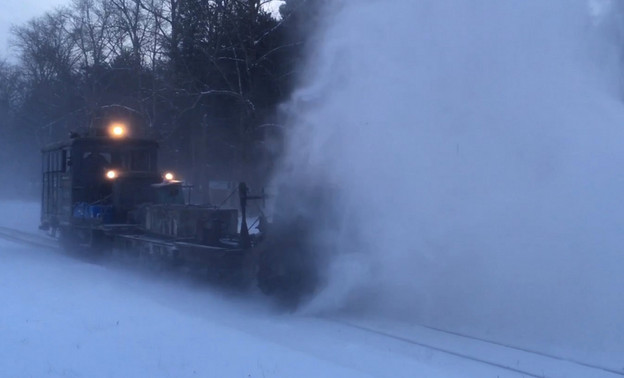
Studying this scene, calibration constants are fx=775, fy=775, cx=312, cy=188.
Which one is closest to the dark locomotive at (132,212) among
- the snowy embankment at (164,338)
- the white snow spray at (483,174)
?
the snowy embankment at (164,338)

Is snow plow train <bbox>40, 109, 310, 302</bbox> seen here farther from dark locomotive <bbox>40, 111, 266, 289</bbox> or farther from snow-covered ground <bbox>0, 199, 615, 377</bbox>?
snow-covered ground <bbox>0, 199, 615, 377</bbox>

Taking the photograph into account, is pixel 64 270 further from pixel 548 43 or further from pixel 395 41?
pixel 548 43

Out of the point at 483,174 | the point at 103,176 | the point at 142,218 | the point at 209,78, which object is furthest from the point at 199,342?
the point at 209,78

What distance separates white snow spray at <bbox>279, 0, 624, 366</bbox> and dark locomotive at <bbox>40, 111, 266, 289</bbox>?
195 centimetres

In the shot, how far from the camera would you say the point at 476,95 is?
41.8 feet

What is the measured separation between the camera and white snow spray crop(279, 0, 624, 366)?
37.9 feet

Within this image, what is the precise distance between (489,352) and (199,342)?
3736 millimetres

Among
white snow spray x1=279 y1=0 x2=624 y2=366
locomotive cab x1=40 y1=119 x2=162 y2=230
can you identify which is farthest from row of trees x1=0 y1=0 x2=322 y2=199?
white snow spray x1=279 y1=0 x2=624 y2=366

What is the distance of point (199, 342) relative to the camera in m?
9.50

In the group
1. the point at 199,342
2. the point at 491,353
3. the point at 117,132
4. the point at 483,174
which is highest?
the point at 117,132

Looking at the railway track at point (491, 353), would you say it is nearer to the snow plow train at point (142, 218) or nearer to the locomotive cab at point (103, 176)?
the snow plow train at point (142, 218)

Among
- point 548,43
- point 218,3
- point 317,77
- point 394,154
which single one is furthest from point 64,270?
point 218,3

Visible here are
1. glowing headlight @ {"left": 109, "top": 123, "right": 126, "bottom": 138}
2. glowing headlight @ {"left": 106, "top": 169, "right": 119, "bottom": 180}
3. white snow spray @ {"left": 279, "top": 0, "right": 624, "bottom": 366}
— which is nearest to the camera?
white snow spray @ {"left": 279, "top": 0, "right": 624, "bottom": 366}

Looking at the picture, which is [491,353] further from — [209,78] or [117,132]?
[209,78]
